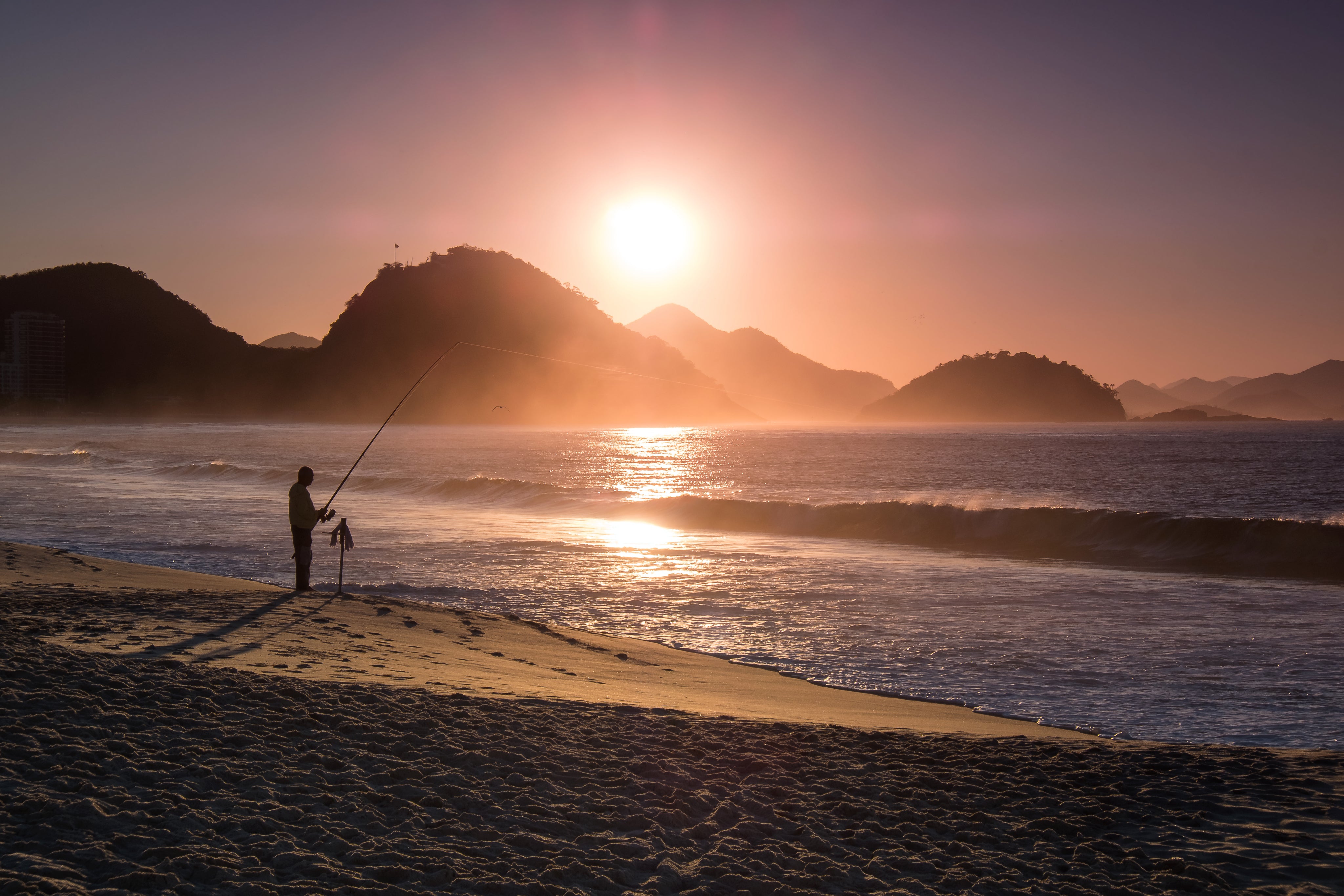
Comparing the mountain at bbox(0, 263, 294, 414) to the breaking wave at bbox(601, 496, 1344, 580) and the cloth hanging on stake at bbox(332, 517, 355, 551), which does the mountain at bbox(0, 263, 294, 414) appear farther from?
the cloth hanging on stake at bbox(332, 517, 355, 551)

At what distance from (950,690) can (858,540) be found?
15.0 m

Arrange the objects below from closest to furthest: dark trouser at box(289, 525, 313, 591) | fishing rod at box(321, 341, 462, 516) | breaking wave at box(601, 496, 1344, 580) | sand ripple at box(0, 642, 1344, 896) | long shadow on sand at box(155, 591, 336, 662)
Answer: sand ripple at box(0, 642, 1344, 896)
long shadow on sand at box(155, 591, 336, 662)
fishing rod at box(321, 341, 462, 516)
dark trouser at box(289, 525, 313, 591)
breaking wave at box(601, 496, 1344, 580)

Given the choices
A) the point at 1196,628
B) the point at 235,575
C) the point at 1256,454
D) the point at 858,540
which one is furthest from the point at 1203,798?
the point at 1256,454

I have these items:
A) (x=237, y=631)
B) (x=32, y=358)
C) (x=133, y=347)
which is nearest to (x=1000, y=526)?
(x=237, y=631)

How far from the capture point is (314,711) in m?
5.49

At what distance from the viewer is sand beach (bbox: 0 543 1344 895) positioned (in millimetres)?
3529

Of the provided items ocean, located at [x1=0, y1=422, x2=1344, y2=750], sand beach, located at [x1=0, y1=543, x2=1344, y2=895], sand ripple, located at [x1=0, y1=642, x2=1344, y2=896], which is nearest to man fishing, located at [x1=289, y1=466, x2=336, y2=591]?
ocean, located at [x1=0, y1=422, x2=1344, y2=750]

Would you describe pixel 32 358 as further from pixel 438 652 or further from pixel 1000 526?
pixel 438 652

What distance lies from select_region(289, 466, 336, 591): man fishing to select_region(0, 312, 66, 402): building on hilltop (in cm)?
18618

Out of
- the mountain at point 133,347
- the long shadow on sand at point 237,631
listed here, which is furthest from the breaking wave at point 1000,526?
the mountain at point 133,347

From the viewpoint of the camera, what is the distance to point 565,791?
455 centimetres

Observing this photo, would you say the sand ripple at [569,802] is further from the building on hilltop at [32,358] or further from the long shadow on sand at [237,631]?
the building on hilltop at [32,358]

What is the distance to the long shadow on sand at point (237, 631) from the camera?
7.09m

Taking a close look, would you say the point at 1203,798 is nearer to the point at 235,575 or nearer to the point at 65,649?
the point at 65,649
